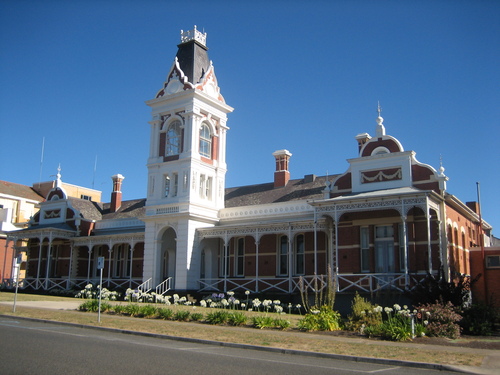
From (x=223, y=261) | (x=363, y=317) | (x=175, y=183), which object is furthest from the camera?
(x=175, y=183)

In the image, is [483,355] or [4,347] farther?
[483,355]

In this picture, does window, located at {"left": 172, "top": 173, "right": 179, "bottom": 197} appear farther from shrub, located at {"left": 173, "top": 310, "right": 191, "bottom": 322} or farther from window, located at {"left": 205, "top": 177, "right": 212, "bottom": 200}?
shrub, located at {"left": 173, "top": 310, "right": 191, "bottom": 322}

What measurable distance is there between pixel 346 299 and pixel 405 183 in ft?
20.0

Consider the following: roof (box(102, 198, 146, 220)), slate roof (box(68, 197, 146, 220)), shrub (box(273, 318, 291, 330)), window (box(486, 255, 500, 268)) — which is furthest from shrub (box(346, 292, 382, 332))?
slate roof (box(68, 197, 146, 220))

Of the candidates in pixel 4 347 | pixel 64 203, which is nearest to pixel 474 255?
pixel 4 347

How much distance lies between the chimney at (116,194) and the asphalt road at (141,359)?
2868 cm

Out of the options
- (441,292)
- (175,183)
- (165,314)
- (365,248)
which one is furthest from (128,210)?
(441,292)

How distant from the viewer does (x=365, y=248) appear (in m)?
25.9

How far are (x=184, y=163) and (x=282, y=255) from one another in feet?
27.0

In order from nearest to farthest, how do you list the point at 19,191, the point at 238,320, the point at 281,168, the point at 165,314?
the point at 238,320 → the point at 165,314 → the point at 281,168 → the point at 19,191

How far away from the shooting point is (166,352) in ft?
38.6

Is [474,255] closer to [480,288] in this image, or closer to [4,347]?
[480,288]

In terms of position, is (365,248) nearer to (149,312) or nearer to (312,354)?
(149,312)

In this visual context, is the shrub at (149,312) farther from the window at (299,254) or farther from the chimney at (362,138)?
the chimney at (362,138)
